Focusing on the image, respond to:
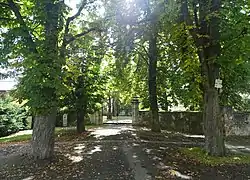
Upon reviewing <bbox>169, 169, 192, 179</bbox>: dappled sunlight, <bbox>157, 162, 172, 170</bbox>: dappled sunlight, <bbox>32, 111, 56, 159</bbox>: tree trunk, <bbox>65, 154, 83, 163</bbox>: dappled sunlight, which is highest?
<bbox>32, 111, 56, 159</bbox>: tree trunk

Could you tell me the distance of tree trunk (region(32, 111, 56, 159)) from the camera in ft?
31.1

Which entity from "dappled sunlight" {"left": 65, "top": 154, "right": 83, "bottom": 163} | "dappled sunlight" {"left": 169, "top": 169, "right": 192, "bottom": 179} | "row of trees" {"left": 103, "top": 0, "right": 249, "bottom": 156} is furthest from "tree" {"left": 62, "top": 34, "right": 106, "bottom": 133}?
"dappled sunlight" {"left": 169, "top": 169, "right": 192, "bottom": 179}

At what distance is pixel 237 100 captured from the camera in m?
21.2

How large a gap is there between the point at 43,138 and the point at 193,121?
1332cm

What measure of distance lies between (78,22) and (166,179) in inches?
364

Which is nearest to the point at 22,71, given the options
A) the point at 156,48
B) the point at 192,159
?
the point at 192,159

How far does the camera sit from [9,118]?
2336 centimetres

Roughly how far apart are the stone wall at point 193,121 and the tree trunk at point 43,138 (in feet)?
38.6

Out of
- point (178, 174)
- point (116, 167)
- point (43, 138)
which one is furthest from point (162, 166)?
point (43, 138)

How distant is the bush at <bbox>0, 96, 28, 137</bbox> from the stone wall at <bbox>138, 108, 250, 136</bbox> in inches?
409

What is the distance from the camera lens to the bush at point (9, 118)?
73.4 feet

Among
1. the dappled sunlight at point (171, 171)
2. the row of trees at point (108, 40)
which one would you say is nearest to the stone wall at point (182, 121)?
the row of trees at point (108, 40)

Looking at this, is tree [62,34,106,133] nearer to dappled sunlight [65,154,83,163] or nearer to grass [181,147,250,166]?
dappled sunlight [65,154,83,163]

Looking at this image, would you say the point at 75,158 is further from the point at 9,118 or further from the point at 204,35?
the point at 9,118
